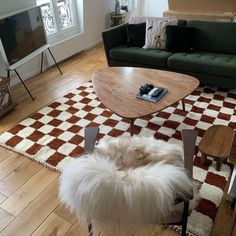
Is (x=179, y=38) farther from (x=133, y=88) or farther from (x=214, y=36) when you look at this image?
(x=133, y=88)

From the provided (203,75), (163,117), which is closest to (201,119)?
(163,117)

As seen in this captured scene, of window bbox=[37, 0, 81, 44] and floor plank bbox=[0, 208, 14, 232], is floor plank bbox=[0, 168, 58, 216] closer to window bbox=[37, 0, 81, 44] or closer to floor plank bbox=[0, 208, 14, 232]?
floor plank bbox=[0, 208, 14, 232]

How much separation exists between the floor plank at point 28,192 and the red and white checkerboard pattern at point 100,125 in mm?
91

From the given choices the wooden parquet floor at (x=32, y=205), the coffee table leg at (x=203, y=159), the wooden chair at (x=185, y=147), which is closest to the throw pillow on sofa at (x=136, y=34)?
the wooden parquet floor at (x=32, y=205)

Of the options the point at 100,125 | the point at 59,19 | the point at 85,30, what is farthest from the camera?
the point at 85,30

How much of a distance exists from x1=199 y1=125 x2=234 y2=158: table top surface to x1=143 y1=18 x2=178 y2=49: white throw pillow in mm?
1571

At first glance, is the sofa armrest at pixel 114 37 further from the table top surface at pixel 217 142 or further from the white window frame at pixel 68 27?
the table top surface at pixel 217 142

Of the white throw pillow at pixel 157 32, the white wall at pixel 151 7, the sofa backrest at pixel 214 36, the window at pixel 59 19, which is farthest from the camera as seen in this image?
the white wall at pixel 151 7

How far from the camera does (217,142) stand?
1930 mm

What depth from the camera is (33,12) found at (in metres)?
3.16

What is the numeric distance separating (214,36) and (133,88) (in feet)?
4.86

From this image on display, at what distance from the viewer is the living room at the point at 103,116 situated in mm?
1593

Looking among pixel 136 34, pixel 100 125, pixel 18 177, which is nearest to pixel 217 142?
pixel 100 125

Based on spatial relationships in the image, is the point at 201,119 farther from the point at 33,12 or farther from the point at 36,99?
the point at 33,12
